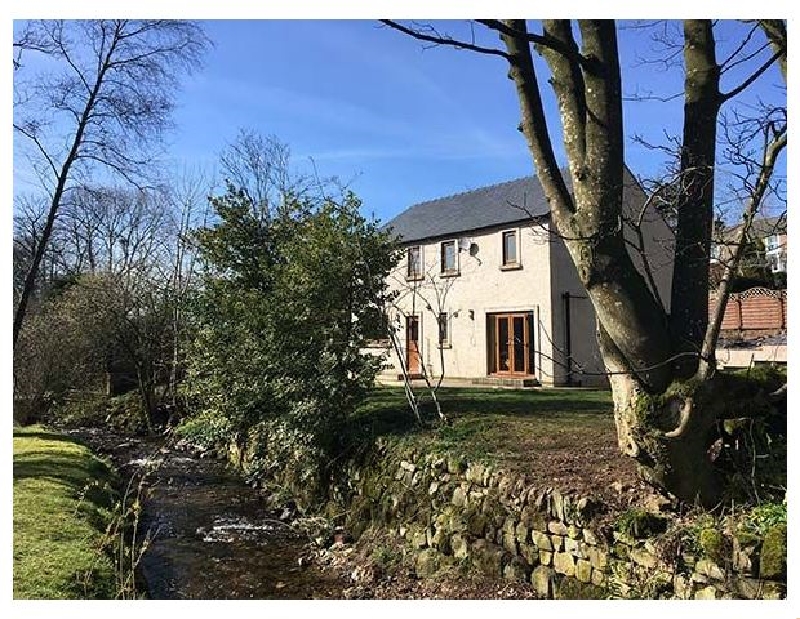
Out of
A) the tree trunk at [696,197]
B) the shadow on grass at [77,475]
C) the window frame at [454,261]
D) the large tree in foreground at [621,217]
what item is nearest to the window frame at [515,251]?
the window frame at [454,261]

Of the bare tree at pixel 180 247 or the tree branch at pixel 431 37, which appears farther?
the bare tree at pixel 180 247

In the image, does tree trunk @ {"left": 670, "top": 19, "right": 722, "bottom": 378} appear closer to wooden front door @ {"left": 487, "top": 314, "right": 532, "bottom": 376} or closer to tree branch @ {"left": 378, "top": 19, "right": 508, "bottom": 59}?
tree branch @ {"left": 378, "top": 19, "right": 508, "bottom": 59}

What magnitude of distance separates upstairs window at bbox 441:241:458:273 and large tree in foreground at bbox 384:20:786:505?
1067cm

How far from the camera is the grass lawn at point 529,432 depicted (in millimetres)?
4582

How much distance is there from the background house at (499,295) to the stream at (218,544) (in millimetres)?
4368

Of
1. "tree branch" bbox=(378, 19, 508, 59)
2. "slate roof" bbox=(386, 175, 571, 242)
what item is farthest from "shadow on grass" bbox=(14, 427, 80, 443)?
"tree branch" bbox=(378, 19, 508, 59)

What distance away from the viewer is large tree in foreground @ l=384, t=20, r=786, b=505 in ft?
12.0

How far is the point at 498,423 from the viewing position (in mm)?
6672

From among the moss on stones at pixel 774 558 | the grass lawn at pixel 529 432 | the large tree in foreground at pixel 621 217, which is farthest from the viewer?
the grass lawn at pixel 529 432

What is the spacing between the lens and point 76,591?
3807mm

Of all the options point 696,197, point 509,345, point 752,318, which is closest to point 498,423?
point 696,197

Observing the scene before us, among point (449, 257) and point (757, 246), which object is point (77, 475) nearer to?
point (757, 246)

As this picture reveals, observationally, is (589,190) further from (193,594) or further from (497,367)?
(497,367)

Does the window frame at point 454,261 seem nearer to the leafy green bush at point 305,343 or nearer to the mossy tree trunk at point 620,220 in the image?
the leafy green bush at point 305,343
